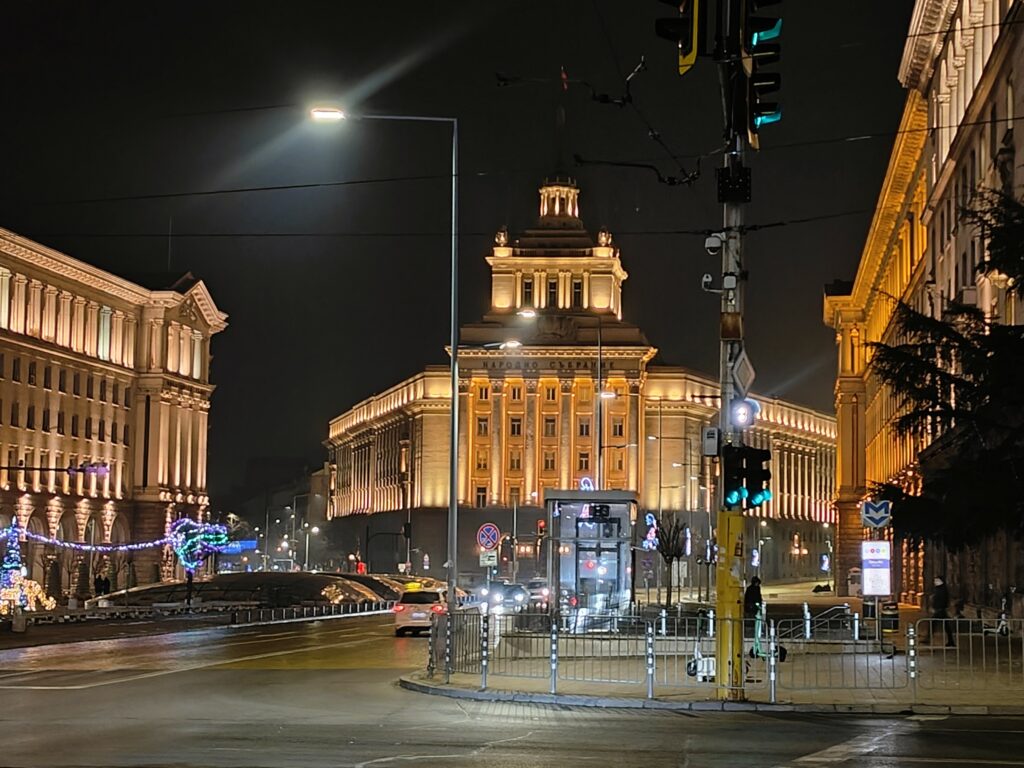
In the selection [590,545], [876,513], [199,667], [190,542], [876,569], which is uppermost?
[876,513]

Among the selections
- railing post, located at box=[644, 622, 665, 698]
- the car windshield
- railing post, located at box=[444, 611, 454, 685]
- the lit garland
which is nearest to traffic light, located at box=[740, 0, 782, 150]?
railing post, located at box=[644, 622, 665, 698]

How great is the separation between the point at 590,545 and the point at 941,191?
22975 millimetres

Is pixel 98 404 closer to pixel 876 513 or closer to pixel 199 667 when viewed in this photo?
pixel 199 667

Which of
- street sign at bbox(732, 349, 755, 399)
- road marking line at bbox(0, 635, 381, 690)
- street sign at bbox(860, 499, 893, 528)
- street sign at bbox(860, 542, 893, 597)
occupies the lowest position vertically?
road marking line at bbox(0, 635, 381, 690)

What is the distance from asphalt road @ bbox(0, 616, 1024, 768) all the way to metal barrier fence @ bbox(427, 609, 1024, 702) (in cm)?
151

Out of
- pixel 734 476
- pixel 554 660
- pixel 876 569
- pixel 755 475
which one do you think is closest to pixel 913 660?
pixel 755 475

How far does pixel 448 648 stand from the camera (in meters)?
26.9

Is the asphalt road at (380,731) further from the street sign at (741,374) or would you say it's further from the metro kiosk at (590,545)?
the metro kiosk at (590,545)

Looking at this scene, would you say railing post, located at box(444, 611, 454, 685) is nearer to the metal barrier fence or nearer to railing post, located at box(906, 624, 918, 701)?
the metal barrier fence

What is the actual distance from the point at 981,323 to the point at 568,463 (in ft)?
381

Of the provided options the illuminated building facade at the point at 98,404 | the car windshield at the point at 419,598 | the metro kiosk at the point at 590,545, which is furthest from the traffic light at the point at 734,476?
the illuminated building facade at the point at 98,404

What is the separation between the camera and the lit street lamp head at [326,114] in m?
31.0

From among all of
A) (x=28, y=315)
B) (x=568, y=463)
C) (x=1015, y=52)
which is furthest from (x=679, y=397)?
(x=1015, y=52)

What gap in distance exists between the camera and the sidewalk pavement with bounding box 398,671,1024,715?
22688 mm
